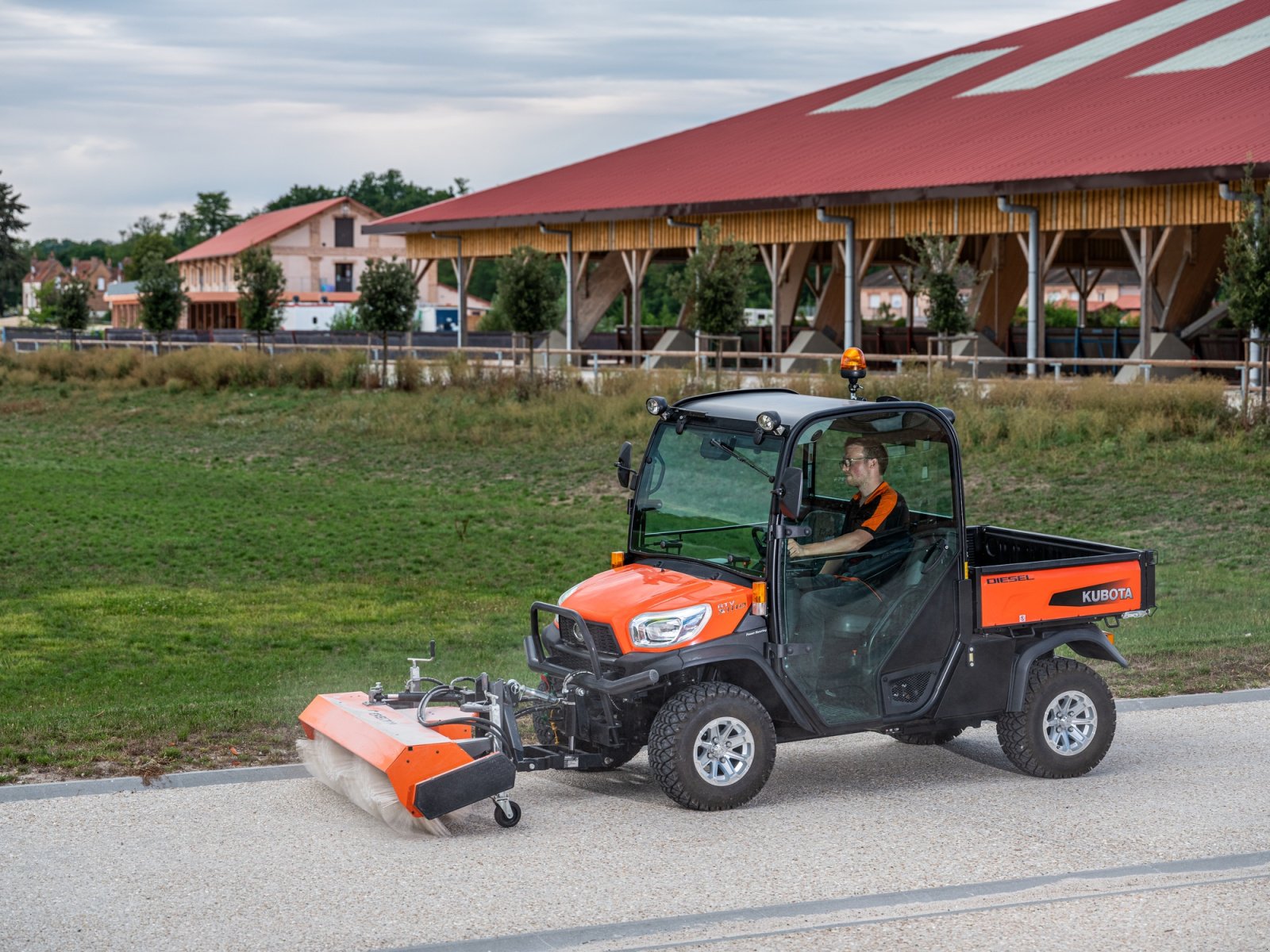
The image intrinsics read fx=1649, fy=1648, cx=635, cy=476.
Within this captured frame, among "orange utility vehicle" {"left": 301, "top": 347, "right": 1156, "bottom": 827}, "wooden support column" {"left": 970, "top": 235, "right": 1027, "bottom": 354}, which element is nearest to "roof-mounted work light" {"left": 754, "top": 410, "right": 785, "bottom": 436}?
"orange utility vehicle" {"left": 301, "top": 347, "right": 1156, "bottom": 827}

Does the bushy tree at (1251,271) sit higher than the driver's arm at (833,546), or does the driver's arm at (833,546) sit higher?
the bushy tree at (1251,271)

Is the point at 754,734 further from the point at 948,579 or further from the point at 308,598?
the point at 308,598

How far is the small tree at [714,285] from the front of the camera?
35.1 metres

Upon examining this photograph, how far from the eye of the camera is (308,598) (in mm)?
16266

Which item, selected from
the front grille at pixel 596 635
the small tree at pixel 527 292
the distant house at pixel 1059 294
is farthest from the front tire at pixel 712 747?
the distant house at pixel 1059 294

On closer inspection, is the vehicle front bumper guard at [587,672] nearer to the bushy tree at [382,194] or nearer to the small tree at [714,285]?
the small tree at [714,285]

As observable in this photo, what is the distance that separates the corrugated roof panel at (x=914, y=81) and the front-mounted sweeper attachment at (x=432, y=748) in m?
39.7

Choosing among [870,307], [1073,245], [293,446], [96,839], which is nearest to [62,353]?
[293,446]

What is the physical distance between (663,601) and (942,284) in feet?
82.7

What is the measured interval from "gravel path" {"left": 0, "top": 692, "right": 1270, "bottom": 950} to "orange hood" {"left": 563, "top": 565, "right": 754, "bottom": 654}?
0.88 meters

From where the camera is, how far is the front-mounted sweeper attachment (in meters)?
7.32

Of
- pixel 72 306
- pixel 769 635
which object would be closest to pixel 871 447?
pixel 769 635

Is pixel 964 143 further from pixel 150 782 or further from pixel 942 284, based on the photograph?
pixel 150 782

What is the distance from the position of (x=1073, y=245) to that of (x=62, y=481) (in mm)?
30294
